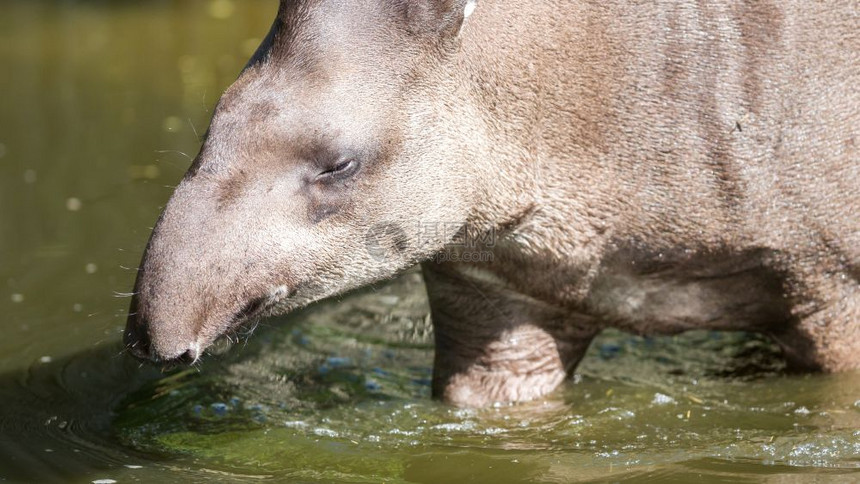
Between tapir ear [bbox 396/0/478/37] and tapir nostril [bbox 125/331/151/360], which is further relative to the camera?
tapir ear [bbox 396/0/478/37]

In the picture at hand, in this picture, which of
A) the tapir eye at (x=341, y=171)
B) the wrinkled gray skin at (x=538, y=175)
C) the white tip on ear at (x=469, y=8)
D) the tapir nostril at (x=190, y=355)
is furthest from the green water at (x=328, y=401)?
the white tip on ear at (x=469, y=8)

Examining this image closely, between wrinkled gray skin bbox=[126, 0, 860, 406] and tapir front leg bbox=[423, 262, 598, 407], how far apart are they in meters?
0.02

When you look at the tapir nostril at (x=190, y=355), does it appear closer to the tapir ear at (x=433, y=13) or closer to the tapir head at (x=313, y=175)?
the tapir head at (x=313, y=175)

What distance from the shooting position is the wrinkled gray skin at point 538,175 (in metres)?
5.26

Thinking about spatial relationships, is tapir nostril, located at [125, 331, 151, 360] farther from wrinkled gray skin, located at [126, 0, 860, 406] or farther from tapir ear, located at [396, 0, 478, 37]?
tapir ear, located at [396, 0, 478, 37]

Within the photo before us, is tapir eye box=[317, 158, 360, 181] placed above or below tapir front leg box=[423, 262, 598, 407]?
above

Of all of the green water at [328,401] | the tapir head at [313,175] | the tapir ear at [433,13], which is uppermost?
the tapir ear at [433,13]

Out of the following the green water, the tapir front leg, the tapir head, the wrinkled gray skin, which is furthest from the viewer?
the tapir front leg

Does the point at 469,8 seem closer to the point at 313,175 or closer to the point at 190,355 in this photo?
the point at 313,175

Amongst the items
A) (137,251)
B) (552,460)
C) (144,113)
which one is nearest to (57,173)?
(144,113)

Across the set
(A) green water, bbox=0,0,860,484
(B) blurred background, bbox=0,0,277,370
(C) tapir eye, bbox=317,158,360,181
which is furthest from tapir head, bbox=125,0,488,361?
(A) green water, bbox=0,0,860,484

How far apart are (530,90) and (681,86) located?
704mm

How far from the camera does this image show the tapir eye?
17.4ft

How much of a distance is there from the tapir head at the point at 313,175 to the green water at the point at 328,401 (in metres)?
0.86
